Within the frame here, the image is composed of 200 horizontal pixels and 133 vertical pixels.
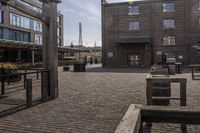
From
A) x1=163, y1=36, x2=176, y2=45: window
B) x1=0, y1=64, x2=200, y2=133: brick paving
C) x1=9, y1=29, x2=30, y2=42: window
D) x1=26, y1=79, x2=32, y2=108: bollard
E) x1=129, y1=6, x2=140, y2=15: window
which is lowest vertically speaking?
x1=0, y1=64, x2=200, y2=133: brick paving

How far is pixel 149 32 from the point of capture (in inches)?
1471

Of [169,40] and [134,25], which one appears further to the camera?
[134,25]

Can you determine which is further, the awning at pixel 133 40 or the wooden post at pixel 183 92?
the awning at pixel 133 40

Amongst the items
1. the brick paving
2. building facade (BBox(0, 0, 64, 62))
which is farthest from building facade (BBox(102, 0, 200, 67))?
the brick paving

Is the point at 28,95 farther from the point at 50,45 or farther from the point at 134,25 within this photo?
the point at 134,25

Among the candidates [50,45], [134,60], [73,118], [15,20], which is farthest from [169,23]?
[73,118]

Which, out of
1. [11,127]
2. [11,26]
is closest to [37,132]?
[11,127]

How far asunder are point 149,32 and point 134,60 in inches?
188

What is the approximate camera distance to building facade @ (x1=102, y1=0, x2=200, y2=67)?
35.8m

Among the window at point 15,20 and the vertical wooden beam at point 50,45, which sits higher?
the window at point 15,20

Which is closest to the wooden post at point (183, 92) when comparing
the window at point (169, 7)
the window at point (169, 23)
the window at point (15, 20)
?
the window at point (169, 23)

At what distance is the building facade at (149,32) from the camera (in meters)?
35.8

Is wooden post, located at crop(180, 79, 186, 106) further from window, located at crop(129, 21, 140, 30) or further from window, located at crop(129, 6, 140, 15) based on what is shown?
window, located at crop(129, 6, 140, 15)

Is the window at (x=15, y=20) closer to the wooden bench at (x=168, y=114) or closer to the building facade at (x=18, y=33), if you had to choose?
the building facade at (x=18, y=33)
